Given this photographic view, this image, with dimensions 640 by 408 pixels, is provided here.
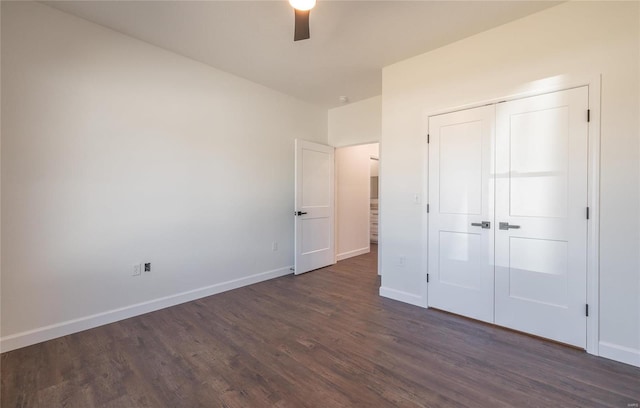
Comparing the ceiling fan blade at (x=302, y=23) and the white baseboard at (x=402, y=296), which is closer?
the ceiling fan blade at (x=302, y=23)

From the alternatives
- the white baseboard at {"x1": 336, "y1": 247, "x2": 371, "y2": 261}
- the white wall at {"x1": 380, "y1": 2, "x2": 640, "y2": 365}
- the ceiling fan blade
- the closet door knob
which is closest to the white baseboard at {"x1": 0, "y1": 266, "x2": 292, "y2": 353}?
the white baseboard at {"x1": 336, "y1": 247, "x2": 371, "y2": 261}

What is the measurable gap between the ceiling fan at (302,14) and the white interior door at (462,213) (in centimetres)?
168

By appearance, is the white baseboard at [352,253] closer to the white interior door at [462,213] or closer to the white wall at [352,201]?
the white wall at [352,201]

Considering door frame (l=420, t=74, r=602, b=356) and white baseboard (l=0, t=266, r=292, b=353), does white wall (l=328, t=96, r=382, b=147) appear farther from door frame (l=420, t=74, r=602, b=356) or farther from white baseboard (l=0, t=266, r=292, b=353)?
white baseboard (l=0, t=266, r=292, b=353)

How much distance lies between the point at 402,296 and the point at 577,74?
8.47 feet

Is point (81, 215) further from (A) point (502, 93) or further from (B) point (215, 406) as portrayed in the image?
(A) point (502, 93)

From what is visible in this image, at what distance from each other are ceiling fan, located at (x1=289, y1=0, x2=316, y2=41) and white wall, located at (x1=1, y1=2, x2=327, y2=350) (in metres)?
1.83

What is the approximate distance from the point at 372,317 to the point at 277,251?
188cm

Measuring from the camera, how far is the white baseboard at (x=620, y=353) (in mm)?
1932

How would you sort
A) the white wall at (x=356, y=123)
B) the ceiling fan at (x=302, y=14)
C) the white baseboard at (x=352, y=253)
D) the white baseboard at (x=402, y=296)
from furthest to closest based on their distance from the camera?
the white baseboard at (x=352, y=253)
the white wall at (x=356, y=123)
the white baseboard at (x=402, y=296)
the ceiling fan at (x=302, y=14)

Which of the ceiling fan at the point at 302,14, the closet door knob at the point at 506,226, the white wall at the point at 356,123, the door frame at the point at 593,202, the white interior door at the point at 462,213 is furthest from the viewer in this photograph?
the white wall at the point at 356,123

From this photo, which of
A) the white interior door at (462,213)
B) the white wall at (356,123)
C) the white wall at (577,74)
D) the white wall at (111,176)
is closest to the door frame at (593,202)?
the white wall at (577,74)

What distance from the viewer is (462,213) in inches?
108

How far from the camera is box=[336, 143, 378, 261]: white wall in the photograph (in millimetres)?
5219
